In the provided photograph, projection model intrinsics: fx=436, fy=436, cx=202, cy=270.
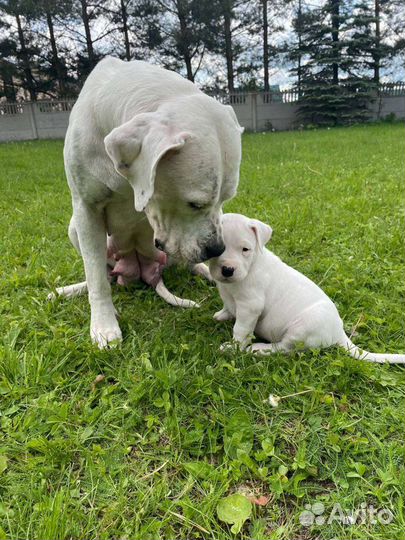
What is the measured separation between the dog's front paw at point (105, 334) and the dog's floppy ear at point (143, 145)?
0.86 meters

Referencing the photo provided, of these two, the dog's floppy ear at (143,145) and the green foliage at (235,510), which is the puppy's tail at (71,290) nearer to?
the dog's floppy ear at (143,145)

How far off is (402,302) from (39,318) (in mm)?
2193

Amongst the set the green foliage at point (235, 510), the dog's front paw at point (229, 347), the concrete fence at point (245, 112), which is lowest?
the green foliage at point (235, 510)

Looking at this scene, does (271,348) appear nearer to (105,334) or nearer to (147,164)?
(105,334)

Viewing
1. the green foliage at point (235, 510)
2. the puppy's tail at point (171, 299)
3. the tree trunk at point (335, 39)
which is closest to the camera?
the green foliage at point (235, 510)

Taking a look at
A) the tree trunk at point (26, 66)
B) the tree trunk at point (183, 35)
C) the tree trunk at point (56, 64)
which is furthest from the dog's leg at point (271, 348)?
the tree trunk at point (26, 66)

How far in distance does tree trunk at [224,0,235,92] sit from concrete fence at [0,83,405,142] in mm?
1235

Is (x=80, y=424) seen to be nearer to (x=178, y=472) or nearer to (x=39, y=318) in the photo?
(x=178, y=472)

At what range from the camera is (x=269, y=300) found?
2.22 m

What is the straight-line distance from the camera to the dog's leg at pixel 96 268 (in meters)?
2.40

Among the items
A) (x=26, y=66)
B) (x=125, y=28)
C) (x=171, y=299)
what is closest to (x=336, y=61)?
(x=125, y=28)

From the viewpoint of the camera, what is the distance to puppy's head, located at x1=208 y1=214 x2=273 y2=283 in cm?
207

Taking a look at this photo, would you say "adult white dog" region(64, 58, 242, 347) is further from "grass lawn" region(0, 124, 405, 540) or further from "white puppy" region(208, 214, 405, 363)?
"grass lawn" region(0, 124, 405, 540)

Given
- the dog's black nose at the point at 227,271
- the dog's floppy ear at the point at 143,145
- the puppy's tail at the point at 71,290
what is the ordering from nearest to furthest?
the dog's floppy ear at the point at 143,145
the dog's black nose at the point at 227,271
the puppy's tail at the point at 71,290
